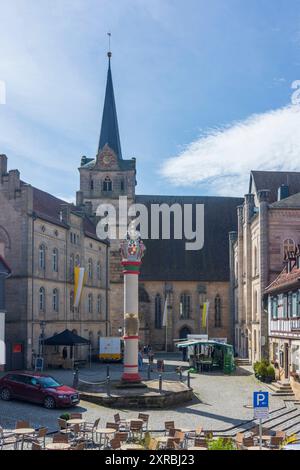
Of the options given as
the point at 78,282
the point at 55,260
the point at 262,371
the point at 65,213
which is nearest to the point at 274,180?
the point at 65,213

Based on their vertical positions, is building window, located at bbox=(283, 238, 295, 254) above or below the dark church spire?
below

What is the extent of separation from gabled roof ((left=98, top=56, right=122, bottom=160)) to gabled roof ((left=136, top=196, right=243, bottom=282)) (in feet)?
21.3

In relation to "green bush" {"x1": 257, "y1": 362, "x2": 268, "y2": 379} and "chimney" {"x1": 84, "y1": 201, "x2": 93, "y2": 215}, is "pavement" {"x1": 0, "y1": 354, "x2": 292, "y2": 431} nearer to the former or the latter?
"green bush" {"x1": 257, "y1": 362, "x2": 268, "y2": 379}

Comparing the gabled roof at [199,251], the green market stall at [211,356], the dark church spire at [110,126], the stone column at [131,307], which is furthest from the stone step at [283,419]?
the dark church spire at [110,126]

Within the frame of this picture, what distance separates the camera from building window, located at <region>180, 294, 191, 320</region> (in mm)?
62688

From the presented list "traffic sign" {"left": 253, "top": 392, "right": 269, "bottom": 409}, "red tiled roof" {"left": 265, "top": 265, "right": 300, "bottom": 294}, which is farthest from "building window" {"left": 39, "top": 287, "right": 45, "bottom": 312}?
"traffic sign" {"left": 253, "top": 392, "right": 269, "bottom": 409}

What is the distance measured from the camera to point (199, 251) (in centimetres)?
6538

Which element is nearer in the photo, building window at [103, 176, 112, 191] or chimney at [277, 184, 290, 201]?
chimney at [277, 184, 290, 201]

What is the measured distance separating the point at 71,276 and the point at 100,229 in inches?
519

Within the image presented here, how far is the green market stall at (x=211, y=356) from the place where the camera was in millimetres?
40312

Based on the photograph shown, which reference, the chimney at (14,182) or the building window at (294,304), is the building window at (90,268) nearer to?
the chimney at (14,182)

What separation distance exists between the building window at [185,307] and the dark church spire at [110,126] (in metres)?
16.7

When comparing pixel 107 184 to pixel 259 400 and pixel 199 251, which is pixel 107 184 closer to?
pixel 199 251

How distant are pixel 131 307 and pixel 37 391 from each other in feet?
21.5
